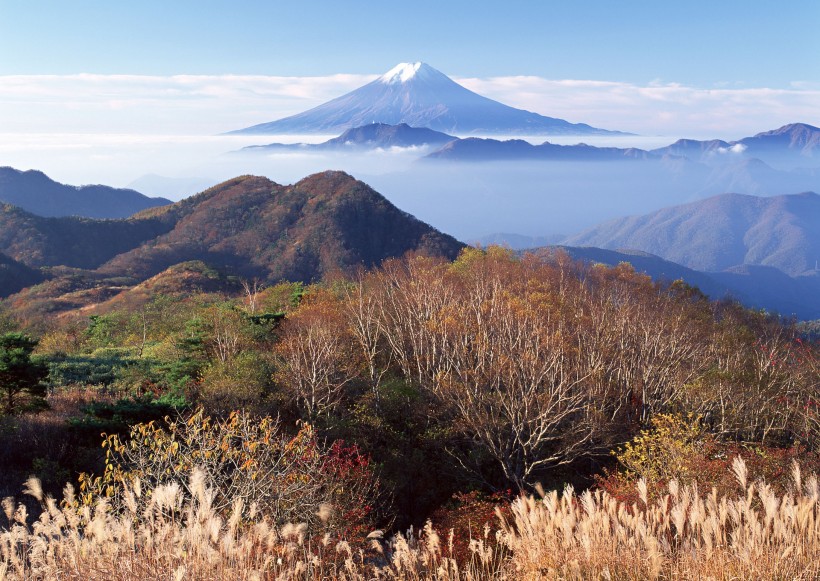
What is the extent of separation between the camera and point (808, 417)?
1659 centimetres

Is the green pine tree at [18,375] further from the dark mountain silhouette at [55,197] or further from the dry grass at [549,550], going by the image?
the dark mountain silhouette at [55,197]

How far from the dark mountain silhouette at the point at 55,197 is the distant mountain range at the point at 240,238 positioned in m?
68.1

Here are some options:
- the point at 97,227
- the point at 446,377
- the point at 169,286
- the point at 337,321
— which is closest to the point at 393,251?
the point at 169,286

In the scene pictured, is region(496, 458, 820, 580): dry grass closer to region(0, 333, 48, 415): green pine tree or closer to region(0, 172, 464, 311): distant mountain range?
region(0, 333, 48, 415): green pine tree

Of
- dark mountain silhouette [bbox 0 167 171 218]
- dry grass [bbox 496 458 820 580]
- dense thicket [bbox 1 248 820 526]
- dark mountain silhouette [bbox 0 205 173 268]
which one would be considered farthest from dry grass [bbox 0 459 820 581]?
dark mountain silhouette [bbox 0 167 171 218]

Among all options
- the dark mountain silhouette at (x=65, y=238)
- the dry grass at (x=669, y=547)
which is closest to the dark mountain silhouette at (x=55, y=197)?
the dark mountain silhouette at (x=65, y=238)

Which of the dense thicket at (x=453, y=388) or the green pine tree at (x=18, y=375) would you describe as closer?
the green pine tree at (x=18, y=375)

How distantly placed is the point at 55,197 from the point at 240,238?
98.4 metres

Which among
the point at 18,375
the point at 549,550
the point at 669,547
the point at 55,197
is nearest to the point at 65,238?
the point at 55,197

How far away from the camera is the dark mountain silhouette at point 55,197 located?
168375 mm

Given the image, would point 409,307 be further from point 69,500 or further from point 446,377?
point 69,500

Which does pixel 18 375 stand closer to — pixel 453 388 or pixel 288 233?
pixel 453 388

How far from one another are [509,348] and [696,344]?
1019 centimetres

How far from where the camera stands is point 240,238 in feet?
360
